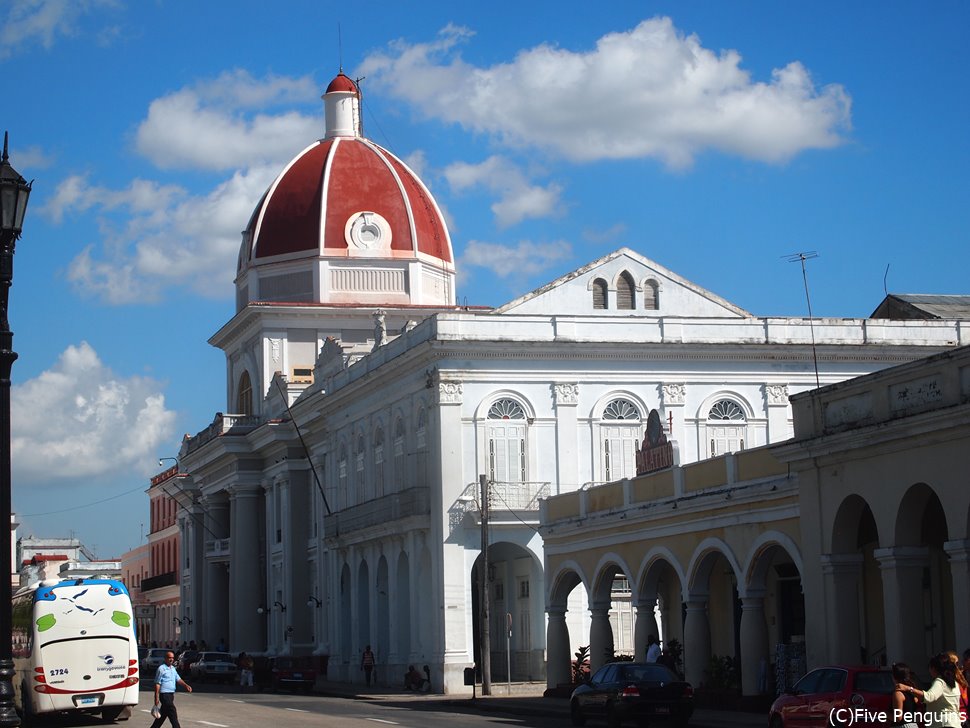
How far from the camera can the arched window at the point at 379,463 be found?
2140 inches

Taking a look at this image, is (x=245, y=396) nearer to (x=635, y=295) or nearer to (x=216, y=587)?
(x=216, y=587)

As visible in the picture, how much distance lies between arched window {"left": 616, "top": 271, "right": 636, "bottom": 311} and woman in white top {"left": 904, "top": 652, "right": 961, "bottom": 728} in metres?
35.4

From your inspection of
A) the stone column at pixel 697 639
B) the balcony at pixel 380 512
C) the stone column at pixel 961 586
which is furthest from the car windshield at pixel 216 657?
the stone column at pixel 961 586

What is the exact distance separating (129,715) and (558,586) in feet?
41.2

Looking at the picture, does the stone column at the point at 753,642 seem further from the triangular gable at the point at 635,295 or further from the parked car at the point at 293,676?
the parked car at the point at 293,676

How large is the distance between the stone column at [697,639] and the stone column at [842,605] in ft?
20.6

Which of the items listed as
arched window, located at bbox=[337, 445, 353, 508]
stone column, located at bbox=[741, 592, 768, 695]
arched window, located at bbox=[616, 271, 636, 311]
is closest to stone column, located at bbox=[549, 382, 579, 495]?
arched window, located at bbox=[616, 271, 636, 311]

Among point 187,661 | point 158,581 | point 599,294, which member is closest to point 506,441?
point 599,294

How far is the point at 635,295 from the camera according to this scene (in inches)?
2014

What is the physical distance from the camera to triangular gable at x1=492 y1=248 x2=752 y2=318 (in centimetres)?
5047

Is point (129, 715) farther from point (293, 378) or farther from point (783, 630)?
point (293, 378)

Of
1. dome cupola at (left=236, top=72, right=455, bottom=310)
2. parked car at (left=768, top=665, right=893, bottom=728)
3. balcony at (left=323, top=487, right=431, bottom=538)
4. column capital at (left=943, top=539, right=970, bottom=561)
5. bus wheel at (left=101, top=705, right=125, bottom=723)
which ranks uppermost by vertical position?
dome cupola at (left=236, top=72, right=455, bottom=310)

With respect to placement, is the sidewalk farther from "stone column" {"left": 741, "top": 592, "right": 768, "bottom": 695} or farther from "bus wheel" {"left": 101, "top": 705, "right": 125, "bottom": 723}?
"bus wheel" {"left": 101, "top": 705, "right": 125, "bottom": 723}

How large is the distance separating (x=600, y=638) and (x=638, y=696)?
1048 centimetres
